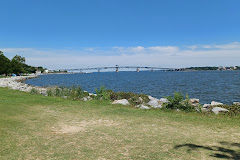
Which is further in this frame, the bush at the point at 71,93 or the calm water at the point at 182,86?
the calm water at the point at 182,86

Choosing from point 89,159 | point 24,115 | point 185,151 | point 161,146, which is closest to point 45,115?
point 24,115

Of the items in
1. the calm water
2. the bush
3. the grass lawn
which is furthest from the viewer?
the calm water

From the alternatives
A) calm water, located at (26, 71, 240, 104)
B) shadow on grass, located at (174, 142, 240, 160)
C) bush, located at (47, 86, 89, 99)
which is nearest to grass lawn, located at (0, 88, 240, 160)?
shadow on grass, located at (174, 142, 240, 160)

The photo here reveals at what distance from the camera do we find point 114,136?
25.0 feet

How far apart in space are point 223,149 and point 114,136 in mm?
3735

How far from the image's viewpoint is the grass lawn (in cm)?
590

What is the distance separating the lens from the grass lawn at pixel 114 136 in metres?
5.90

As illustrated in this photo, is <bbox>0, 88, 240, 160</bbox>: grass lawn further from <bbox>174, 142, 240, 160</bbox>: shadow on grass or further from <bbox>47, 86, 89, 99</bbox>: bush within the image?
<bbox>47, 86, 89, 99</bbox>: bush

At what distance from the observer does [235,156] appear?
561 cm

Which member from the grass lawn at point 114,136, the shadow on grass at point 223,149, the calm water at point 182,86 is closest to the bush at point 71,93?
the grass lawn at point 114,136

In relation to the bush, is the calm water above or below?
below

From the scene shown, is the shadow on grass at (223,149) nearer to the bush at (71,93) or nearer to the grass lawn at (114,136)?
the grass lawn at (114,136)

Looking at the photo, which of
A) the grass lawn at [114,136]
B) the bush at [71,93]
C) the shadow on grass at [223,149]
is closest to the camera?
the shadow on grass at [223,149]

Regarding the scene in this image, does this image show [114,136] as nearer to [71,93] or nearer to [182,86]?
[71,93]
